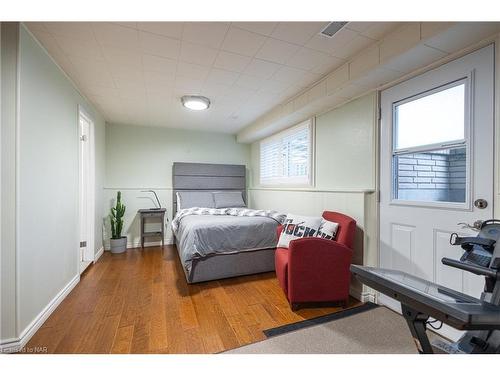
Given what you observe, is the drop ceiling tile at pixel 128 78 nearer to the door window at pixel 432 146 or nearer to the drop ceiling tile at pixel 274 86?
the drop ceiling tile at pixel 274 86

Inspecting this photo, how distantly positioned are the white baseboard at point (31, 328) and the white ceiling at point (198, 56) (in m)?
2.19

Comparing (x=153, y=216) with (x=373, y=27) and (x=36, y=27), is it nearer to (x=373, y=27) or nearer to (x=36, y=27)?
(x=36, y=27)

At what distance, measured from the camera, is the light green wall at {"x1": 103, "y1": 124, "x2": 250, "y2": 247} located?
4180 mm

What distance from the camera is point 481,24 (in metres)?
1.31

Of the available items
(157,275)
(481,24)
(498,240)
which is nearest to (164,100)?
(157,275)

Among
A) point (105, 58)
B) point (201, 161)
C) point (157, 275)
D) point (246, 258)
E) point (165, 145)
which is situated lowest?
point (157, 275)

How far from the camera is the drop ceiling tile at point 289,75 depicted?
7.30 ft

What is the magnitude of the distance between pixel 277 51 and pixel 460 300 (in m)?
2.04

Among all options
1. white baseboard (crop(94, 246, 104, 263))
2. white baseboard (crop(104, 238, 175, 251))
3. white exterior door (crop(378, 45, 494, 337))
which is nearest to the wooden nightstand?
white baseboard (crop(104, 238, 175, 251))

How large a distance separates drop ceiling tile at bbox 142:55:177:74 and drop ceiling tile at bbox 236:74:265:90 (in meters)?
0.70

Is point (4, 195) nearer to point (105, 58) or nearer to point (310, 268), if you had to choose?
point (105, 58)

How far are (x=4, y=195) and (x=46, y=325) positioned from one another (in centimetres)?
110

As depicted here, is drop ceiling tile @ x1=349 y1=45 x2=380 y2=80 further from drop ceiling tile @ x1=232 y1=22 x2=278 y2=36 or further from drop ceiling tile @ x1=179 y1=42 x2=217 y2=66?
drop ceiling tile @ x1=179 y1=42 x2=217 y2=66

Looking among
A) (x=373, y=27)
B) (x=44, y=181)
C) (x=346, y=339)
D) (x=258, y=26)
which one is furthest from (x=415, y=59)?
(x=44, y=181)
